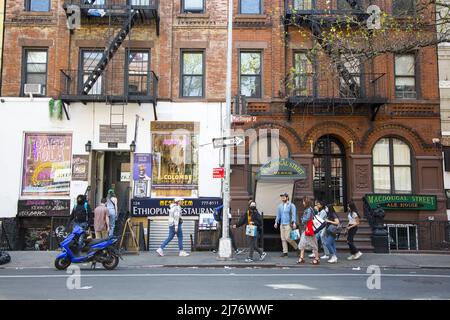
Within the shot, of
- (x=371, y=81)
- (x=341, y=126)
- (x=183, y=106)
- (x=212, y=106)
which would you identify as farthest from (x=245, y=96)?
(x=371, y=81)

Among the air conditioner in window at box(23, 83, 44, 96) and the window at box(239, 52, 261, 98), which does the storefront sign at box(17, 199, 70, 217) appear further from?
the window at box(239, 52, 261, 98)

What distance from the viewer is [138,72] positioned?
18.2m

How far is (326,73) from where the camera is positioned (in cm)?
1753

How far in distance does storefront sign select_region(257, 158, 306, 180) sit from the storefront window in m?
2.99

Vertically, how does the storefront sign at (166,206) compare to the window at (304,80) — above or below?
below

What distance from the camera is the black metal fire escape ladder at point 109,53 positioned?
1702 cm

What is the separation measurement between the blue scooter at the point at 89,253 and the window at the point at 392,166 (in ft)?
36.1

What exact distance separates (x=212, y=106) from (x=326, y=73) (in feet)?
15.3

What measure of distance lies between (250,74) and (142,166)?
5763mm

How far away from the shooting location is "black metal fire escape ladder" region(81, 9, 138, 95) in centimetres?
1702

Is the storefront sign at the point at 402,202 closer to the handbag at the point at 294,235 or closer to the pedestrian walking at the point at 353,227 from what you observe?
the pedestrian walking at the point at 353,227

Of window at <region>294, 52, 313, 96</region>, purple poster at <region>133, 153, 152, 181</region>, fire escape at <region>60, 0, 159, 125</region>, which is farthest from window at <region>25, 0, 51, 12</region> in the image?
window at <region>294, 52, 313, 96</region>

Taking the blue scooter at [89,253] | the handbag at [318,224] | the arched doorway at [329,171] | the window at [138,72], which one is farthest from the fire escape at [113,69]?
the handbag at [318,224]

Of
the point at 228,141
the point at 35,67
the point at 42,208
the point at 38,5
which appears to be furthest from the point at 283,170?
the point at 38,5
